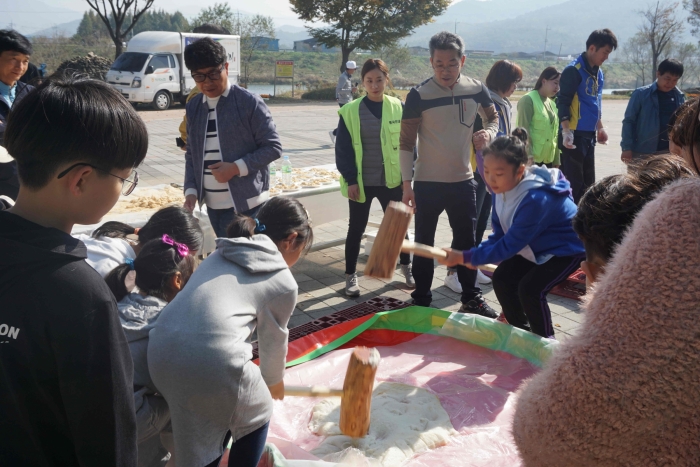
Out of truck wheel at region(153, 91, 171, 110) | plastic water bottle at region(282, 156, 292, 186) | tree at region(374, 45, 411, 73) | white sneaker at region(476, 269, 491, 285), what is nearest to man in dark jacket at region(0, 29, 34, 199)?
plastic water bottle at region(282, 156, 292, 186)

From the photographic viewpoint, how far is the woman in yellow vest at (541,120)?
17.4 feet

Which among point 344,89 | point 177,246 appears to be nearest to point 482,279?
point 177,246

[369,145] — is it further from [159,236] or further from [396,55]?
[396,55]

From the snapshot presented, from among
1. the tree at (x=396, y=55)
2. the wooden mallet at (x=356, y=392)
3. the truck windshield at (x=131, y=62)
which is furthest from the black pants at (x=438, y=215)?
the tree at (x=396, y=55)

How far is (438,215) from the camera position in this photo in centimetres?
397

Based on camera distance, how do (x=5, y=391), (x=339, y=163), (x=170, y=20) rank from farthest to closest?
1. (x=170, y=20)
2. (x=339, y=163)
3. (x=5, y=391)

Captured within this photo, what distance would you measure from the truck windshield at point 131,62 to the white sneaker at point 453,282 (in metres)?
Answer: 16.6

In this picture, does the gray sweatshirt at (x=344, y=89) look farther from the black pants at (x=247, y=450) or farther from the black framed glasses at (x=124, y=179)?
the black framed glasses at (x=124, y=179)

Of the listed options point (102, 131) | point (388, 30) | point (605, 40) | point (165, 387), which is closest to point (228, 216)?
point (165, 387)

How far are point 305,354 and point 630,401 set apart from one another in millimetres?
2579

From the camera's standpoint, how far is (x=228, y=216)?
3.60 meters

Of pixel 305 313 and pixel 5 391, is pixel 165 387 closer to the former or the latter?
pixel 5 391

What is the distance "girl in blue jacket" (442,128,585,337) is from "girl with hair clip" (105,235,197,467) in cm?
143

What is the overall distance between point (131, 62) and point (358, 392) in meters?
19.0
